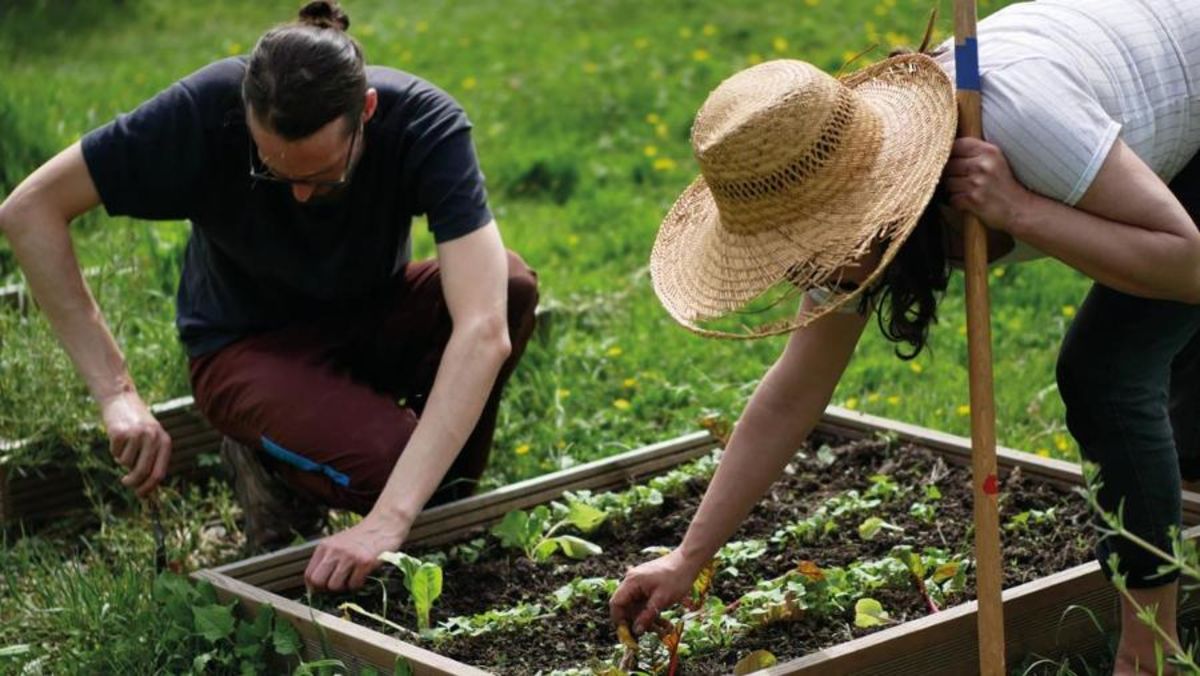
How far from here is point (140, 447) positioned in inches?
156

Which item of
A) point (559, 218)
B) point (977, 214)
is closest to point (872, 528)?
point (977, 214)

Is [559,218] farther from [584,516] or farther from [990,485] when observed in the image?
[990,485]

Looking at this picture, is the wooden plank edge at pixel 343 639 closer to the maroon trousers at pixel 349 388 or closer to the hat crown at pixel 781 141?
the maroon trousers at pixel 349 388

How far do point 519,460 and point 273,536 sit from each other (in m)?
0.77

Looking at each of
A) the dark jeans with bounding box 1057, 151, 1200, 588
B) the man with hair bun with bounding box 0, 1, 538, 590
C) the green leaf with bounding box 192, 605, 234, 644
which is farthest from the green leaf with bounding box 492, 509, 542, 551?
the dark jeans with bounding box 1057, 151, 1200, 588

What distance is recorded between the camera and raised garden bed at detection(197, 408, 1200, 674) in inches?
135

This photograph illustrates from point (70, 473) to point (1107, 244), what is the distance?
9.47 ft

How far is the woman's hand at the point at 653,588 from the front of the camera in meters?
3.31

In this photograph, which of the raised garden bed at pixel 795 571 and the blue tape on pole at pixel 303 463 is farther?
the blue tape on pole at pixel 303 463

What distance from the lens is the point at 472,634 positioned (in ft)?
11.8

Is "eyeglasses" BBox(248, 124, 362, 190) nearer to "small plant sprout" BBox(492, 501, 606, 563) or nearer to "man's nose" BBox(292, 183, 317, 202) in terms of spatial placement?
"man's nose" BBox(292, 183, 317, 202)

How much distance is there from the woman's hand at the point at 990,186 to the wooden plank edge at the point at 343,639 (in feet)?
3.91

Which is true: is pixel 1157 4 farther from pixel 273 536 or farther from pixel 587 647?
pixel 273 536

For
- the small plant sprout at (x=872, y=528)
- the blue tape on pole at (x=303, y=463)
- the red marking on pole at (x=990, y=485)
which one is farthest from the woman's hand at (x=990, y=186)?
the blue tape on pole at (x=303, y=463)
